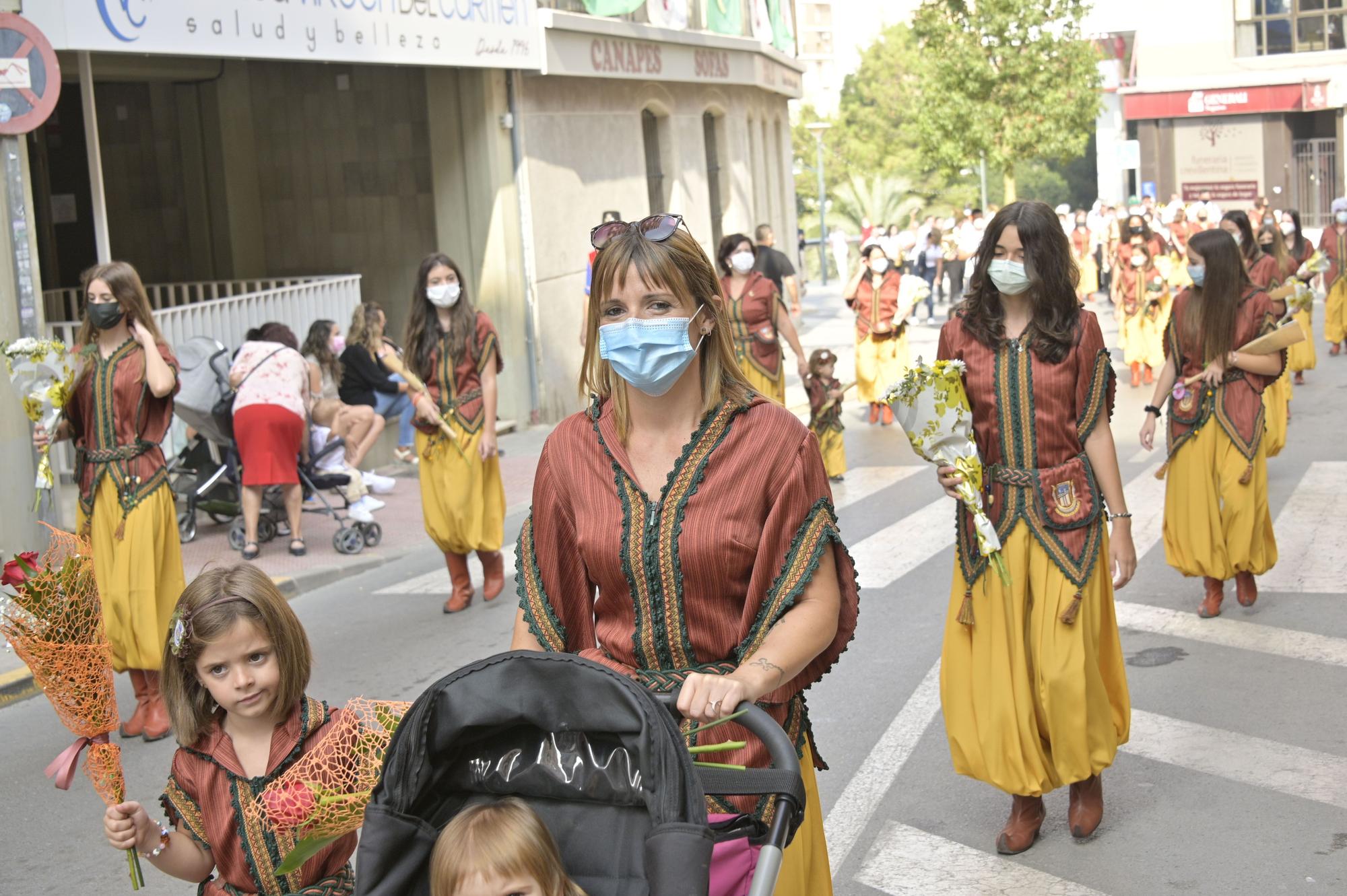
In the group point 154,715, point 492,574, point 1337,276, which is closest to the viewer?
point 154,715

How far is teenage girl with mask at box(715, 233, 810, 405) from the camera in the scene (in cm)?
1321

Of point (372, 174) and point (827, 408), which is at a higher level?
point (372, 174)

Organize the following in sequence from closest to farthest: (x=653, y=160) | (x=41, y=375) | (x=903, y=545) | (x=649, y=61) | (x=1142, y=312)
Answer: (x=41, y=375), (x=903, y=545), (x=1142, y=312), (x=649, y=61), (x=653, y=160)

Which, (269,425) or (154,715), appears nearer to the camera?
(154,715)

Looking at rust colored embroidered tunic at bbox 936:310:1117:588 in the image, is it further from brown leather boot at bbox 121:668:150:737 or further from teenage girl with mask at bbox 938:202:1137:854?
brown leather boot at bbox 121:668:150:737

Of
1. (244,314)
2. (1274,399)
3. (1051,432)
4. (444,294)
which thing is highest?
(444,294)

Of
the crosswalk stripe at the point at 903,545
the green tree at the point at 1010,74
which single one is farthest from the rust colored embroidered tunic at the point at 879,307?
the green tree at the point at 1010,74

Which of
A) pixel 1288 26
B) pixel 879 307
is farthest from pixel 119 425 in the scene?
pixel 1288 26

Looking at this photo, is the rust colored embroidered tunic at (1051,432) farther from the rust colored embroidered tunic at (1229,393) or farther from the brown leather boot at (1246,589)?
the brown leather boot at (1246,589)

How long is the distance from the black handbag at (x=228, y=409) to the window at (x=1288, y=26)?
44.9 meters

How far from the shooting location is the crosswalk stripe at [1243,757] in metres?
6.17

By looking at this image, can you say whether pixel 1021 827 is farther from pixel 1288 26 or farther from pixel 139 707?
pixel 1288 26

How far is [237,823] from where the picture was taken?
3.71 metres

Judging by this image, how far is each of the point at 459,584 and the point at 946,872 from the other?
16.9ft
